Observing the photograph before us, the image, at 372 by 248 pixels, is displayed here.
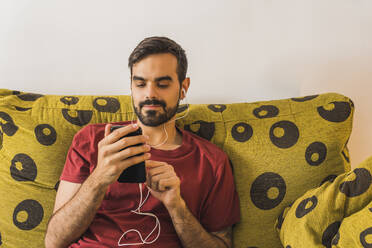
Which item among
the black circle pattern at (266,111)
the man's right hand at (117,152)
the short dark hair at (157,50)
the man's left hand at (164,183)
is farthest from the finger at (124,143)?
the black circle pattern at (266,111)

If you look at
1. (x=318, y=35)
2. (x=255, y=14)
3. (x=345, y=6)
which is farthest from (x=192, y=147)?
(x=345, y=6)

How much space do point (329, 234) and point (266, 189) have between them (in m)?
0.29

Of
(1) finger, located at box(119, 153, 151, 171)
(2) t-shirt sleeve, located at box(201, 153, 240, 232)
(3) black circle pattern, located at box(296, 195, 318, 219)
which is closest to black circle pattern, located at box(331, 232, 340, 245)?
(3) black circle pattern, located at box(296, 195, 318, 219)

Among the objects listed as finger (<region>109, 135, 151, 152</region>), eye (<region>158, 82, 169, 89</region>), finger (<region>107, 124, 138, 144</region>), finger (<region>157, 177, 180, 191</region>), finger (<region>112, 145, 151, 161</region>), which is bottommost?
finger (<region>157, 177, 180, 191</region>)

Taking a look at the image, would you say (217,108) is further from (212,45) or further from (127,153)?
(127,153)

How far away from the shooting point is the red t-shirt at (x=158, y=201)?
110 centimetres

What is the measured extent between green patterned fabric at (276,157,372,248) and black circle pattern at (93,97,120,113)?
734 millimetres

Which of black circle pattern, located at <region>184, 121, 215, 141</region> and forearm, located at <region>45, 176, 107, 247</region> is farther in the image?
black circle pattern, located at <region>184, 121, 215, 141</region>

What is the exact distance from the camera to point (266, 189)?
123 cm

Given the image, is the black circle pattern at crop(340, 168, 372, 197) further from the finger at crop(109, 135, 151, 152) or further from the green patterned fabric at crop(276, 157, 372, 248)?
the finger at crop(109, 135, 151, 152)

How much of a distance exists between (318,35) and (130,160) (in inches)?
45.7

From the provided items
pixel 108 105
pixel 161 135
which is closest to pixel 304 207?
pixel 161 135

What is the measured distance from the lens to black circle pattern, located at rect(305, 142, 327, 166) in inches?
48.8

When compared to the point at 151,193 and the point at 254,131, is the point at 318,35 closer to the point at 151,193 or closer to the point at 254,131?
the point at 254,131
